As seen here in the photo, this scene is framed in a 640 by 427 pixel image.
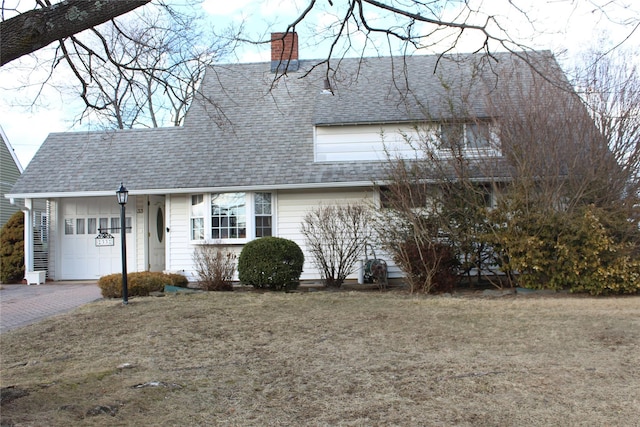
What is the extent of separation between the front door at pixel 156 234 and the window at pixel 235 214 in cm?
254

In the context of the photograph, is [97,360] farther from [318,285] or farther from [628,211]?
[628,211]

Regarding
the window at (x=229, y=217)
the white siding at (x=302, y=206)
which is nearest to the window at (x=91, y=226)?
the window at (x=229, y=217)

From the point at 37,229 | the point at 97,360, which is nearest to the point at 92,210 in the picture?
the point at 37,229

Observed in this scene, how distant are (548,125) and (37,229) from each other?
48.0 ft

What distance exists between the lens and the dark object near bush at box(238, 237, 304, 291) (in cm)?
1124

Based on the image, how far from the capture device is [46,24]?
377 centimetres

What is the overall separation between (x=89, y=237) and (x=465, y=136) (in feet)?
36.8

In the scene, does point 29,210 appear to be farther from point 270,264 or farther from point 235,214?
point 270,264

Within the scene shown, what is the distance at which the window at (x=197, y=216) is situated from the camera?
1430 centimetres

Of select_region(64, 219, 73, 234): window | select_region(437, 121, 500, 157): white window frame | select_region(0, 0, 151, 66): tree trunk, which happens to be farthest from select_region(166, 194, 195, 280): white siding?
select_region(0, 0, 151, 66): tree trunk

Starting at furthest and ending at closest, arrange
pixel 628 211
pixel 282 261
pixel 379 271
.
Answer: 1. pixel 379 271
2. pixel 282 261
3. pixel 628 211

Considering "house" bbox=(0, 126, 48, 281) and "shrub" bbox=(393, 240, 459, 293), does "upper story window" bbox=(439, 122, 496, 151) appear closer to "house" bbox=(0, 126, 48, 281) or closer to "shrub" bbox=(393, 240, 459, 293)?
"shrub" bbox=(393, 240, 459, 293)

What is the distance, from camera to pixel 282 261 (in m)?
11.3

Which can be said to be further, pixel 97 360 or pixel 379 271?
pixel 379 271
